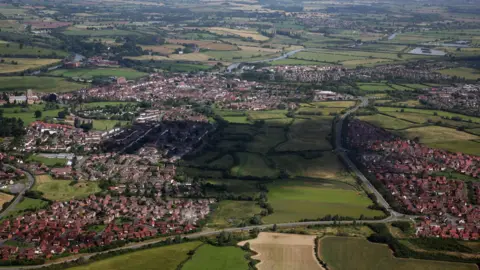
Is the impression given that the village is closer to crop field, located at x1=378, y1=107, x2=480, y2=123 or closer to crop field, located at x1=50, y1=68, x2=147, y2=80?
crop field, located at x1=378, y1=107, x2=480, y2=123

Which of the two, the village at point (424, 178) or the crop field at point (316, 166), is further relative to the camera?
the crop field at point (316, 166)

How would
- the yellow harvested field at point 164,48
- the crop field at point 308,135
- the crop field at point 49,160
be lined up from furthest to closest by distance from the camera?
the yellow harvested field at point 164,48
the crop field at point 308,135
the crop field at point 49,160

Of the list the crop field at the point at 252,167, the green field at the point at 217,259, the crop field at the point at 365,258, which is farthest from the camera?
the crop field at the point at 252,167

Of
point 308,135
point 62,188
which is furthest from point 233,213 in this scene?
point 308,135

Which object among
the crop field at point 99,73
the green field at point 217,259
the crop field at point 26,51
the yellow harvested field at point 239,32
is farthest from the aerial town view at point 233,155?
the yellow harvested field at point 239,32

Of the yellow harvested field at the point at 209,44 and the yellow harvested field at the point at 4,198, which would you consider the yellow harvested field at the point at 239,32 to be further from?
the yellow harvested field at the point at 4,198

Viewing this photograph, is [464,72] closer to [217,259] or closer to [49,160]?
[49,160]

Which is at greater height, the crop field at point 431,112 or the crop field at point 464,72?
the crop field at point 464,72
